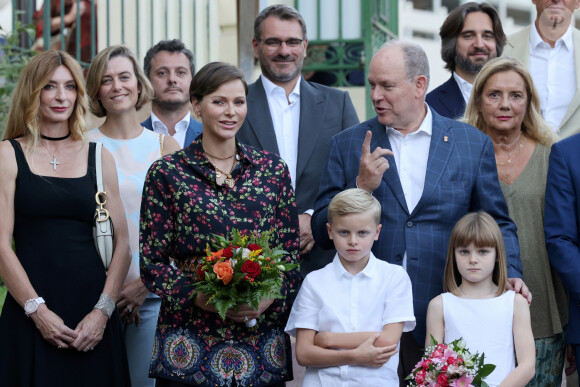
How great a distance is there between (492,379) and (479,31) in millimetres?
2523

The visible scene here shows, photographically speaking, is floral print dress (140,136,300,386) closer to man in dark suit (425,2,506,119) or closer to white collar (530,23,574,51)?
man in dark suit (425,2,506,119)

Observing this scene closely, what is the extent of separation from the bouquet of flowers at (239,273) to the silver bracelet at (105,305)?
69 cm

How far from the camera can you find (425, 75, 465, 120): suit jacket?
5598 mm

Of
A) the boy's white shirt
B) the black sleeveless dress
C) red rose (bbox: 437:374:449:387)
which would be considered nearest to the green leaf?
red rose (bbox: 437:374:449:387)

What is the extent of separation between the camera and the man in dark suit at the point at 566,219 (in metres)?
4.32

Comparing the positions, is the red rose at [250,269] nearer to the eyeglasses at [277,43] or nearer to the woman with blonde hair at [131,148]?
the woman with blonde hair at [131,148]

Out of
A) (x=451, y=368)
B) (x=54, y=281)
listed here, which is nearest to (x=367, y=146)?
(x=451, y=368)

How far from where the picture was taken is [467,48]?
5.77 meters

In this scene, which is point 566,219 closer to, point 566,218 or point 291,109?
point 566,218

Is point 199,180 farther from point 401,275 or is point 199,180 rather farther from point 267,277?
point 401,275

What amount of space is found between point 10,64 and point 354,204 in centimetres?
353

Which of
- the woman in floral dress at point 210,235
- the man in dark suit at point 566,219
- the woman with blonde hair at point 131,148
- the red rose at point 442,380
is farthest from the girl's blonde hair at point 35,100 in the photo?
the man in dark suit at point 566,219

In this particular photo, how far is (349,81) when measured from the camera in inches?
367

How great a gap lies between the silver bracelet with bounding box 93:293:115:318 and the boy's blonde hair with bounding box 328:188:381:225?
1.17 m
